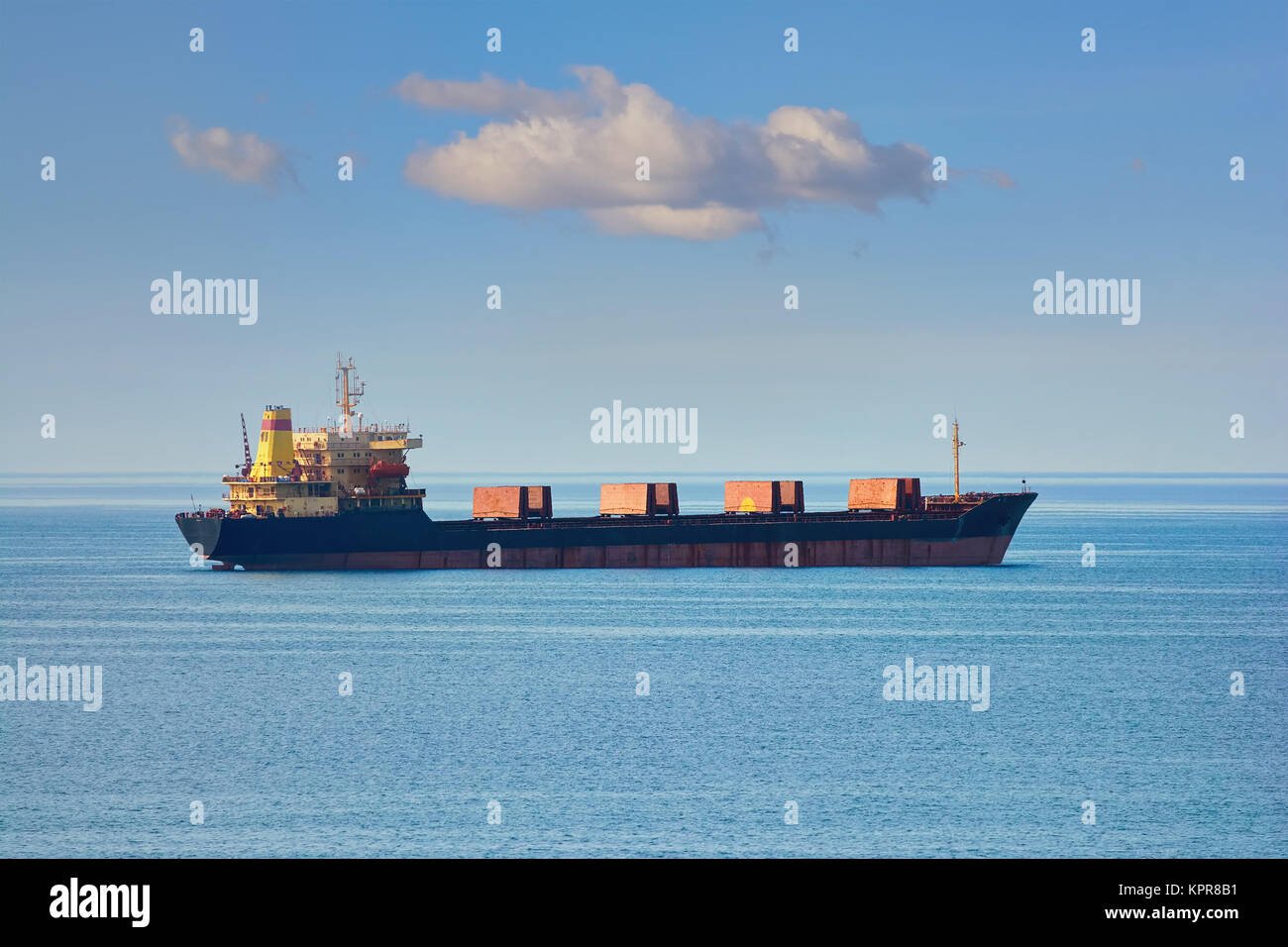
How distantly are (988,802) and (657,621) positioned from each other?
3796cm

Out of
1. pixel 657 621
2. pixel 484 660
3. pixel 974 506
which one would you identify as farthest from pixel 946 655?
pixel 974 506

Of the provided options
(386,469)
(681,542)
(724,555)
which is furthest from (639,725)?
(724,555)

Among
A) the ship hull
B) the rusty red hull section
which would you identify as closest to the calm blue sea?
the ship hull

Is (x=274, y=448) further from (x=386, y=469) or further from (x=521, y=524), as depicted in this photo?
(x=521, y=524)

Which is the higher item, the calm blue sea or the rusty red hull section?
the rusty red hull section

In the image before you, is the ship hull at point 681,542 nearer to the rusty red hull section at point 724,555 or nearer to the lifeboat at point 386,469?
the rusty red hull section at point 724,555

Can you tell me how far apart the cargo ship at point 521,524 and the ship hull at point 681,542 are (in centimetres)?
10

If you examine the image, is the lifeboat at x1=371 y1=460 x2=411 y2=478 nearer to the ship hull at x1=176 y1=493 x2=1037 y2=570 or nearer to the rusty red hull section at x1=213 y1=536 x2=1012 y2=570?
the ship hull at x1=176 y1=493 x2=1037 y2=570

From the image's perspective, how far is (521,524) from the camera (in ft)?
325

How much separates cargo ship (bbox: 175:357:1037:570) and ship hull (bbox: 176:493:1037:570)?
0.33 ft

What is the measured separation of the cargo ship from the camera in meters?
90.7

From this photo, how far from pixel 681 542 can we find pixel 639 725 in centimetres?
5182

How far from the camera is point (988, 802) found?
37.7 meters

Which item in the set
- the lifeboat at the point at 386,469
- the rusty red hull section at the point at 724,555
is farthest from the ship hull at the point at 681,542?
the lifeboat at the point at 386,469
